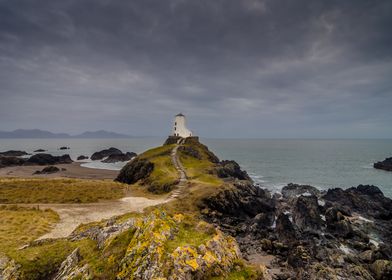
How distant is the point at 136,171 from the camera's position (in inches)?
2453

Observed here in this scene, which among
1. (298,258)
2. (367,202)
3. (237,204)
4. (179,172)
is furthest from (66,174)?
(367,202)

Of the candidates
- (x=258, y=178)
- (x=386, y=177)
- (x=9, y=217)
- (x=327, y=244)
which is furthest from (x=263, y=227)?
(x=386, y=177)

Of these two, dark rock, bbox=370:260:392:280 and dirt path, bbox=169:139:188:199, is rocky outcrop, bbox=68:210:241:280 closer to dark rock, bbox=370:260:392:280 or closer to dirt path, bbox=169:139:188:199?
dark rock, bbox=370:260:392:280

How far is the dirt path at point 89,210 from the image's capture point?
25920mm

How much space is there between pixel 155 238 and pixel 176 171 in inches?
1792

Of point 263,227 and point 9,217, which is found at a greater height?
point 9,217

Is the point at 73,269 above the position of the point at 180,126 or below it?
below

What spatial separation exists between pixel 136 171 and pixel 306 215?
40737mm

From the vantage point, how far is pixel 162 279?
956 cm

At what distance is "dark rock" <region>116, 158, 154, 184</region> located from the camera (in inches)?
2318

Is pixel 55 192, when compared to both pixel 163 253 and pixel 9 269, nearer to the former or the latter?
pixel 9 269

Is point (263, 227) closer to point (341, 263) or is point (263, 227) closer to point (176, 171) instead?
point (341, 263)

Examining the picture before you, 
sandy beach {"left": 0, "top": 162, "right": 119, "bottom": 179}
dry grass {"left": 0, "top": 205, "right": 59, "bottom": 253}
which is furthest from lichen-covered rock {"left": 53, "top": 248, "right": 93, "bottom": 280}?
sandy beach {"left": 0, "top": 162, "right": 119, "bottom": 179}

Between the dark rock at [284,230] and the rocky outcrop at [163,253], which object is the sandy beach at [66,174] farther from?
the rocky outcrop at [163,253]
